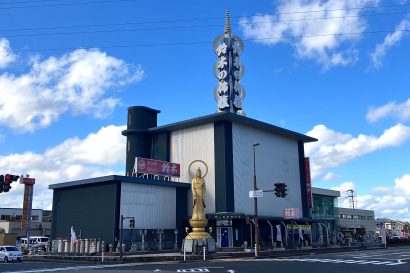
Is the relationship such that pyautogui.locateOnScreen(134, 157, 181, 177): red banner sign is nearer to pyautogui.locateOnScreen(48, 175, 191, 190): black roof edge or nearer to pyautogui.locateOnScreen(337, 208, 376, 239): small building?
pyautogui.locateOnScreen(48, 175, 191, 190): black roof edge

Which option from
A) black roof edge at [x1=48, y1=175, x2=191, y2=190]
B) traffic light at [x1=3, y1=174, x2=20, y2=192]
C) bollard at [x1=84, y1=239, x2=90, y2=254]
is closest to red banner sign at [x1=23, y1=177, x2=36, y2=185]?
black roof edge at [x1=48, y1=175, x2=191, y2=190]

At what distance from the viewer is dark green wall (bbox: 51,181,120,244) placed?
166 feet

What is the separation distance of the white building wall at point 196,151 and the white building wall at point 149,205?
11.6 ft

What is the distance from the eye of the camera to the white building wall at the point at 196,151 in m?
58.1

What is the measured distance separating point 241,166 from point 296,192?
1457 cm

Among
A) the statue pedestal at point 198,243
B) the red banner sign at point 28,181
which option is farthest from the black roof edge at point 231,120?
the statue pedestal at point 198,243

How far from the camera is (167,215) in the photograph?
2217 inches

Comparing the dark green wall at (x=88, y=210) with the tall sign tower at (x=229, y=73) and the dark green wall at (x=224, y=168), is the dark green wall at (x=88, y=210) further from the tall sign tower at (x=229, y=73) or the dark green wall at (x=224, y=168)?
the tall sign tower at (x=229, y=73)

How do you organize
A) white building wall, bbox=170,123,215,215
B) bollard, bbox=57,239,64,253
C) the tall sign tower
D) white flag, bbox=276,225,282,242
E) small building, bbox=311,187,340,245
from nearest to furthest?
bollard, bbox=57,239,64,253 < white building wall, bbox=170,123,215,215 < white flag, bbox=276,225,282,242 < small building, bbox=311,187,340,245 < the tall sign tower

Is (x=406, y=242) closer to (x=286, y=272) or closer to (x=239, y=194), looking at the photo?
(x=239, y=194)

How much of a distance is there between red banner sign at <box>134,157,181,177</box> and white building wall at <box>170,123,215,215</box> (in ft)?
5.75

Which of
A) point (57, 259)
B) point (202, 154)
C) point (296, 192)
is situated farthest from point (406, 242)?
point (57, 259)

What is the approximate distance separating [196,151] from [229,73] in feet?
62.2

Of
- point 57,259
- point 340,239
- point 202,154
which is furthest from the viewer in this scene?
point 340,239
